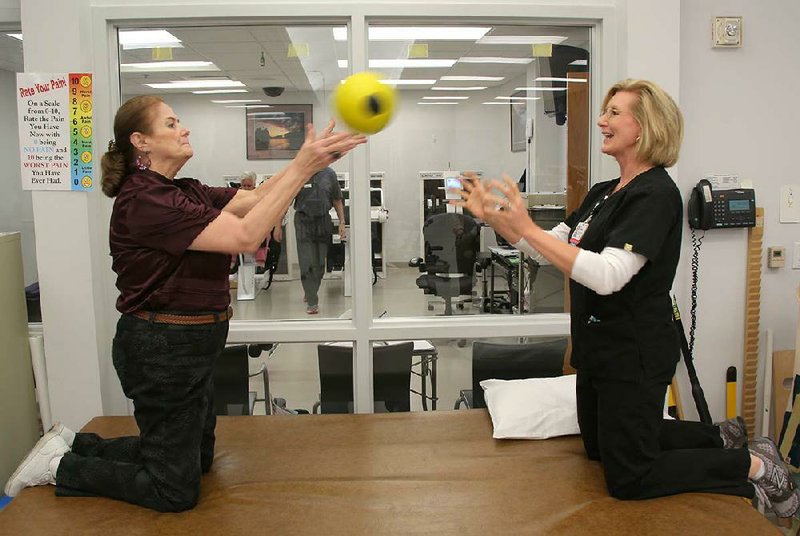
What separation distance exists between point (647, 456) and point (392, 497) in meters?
0.83

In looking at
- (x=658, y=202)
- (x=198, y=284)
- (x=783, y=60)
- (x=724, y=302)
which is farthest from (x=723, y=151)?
(x=198, y=284)

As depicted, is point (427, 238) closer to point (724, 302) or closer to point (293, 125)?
point (293, 125)

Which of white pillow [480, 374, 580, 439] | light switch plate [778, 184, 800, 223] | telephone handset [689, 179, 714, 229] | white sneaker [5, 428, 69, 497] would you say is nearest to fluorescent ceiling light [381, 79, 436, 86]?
telephone handset [689, 179, 714, 229]

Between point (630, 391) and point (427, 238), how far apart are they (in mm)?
1497

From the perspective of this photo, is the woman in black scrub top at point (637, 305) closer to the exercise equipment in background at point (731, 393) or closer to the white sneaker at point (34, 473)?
the exercise equipment in background at point (731, 393)

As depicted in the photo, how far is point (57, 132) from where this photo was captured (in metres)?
2.72

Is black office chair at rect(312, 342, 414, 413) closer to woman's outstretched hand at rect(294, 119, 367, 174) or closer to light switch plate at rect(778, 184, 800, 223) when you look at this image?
woman's outstretched hand at rect(294, 119, 367, 174)

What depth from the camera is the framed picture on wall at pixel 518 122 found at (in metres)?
3.08

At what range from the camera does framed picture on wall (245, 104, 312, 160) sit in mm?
3033

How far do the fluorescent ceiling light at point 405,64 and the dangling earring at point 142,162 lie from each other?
3.96ft

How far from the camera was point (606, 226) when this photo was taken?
1.97m

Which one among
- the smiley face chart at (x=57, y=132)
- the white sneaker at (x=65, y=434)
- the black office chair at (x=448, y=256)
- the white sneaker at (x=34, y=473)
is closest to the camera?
the white sneaker at (x=34, y=473)

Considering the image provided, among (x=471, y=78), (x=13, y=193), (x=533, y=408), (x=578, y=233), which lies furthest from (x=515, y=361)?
(x=13, y=193)

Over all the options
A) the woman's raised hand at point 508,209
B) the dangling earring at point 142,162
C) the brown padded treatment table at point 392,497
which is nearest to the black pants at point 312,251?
the brown padded treatment table at point 392,497
